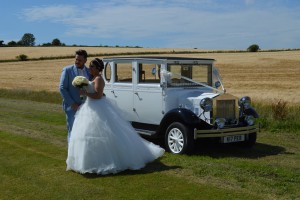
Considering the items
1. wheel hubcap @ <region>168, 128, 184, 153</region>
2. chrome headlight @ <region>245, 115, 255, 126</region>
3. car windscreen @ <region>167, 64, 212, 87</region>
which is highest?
car windscreen @ <region>167, 64, 212, 87</region>

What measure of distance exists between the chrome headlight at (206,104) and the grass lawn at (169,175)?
945mm

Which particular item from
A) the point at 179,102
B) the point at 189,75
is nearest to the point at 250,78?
the point at 189,75

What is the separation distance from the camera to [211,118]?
8.60 meters

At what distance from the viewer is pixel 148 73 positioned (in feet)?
32.0

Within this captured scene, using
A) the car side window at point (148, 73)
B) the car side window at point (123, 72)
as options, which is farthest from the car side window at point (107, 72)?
the car side window at point (148, 73)

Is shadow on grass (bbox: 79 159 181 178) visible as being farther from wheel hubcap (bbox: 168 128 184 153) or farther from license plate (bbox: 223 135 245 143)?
license plate (bbox: 223 135 245 143)

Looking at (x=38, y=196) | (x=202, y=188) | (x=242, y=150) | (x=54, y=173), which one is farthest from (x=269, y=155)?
(x=38, y=196)

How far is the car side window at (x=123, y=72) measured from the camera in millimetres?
10062

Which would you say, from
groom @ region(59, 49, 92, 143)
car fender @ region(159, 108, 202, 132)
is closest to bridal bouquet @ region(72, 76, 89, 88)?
groom @ region(59, 49, 92, 143)

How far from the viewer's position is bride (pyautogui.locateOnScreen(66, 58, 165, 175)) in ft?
22.2

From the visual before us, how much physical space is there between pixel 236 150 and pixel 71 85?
4.06m

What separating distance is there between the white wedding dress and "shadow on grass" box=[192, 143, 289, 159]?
7.46ft

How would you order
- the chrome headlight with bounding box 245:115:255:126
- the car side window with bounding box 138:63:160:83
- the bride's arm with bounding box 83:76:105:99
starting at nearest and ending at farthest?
the bride's arm with bounding box 83:76:105:99 < the chrome headlight with bounding box 245:115:255:126 < the car side window with bounding box 138:63:160:83

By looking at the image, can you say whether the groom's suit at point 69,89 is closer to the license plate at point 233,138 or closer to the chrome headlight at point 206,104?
the chrome headlight at point 206,104
